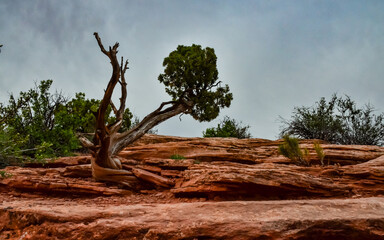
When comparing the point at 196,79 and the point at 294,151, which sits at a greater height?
the point at 196,79

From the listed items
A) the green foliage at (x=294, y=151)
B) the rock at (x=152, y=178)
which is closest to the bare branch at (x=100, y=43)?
the rock at (x=152, y=178)

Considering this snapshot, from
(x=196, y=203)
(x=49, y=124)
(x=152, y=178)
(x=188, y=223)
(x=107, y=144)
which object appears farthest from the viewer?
(x=49, y=124)

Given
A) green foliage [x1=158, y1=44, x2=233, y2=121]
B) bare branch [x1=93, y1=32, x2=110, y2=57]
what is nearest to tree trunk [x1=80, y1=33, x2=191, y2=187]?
bare branch [x1=93, y1=32, x2=110, y2=57]

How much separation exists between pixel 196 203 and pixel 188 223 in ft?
3.33

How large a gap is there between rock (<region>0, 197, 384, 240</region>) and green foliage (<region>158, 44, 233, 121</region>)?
1074 cm

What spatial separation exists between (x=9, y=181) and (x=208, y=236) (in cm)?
565

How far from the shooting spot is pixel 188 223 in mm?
3902

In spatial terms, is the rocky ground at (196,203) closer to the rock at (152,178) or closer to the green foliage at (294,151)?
the rock at (152,178)

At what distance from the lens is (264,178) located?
6.09m

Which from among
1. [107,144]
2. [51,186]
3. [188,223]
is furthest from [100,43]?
[188,223]

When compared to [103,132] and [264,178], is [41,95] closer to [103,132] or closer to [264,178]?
[103,132]

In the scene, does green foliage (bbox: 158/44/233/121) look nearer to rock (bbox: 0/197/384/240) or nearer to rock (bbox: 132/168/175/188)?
rock (bbox: 132/168/175/188)

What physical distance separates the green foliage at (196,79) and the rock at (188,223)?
1074 cm

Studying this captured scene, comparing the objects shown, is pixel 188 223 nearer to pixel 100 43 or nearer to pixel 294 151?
pixel 100 43
